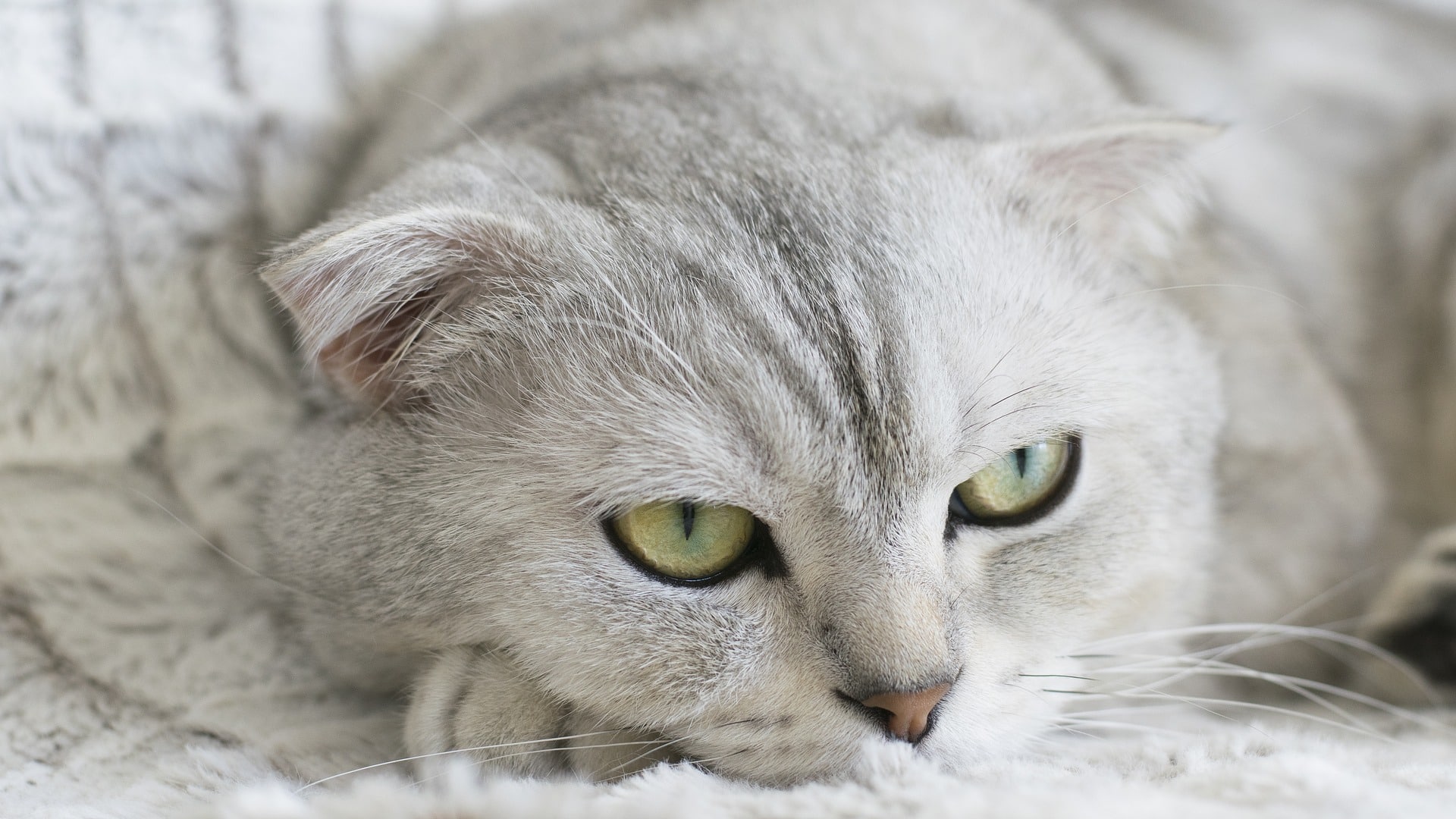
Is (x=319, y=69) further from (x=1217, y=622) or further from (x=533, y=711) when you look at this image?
(x=1217, y=622)

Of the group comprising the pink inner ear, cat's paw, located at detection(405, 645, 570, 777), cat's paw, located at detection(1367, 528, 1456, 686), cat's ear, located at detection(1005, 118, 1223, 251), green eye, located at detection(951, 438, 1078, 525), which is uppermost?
cat's ear, located at detection(1005, 118, 1223, 251)

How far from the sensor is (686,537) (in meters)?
0.99

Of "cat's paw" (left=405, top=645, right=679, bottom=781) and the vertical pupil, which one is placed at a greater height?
the vertical pupil

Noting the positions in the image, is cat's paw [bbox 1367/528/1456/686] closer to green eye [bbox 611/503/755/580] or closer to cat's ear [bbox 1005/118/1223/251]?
cat's ear [bbox 1005/118/1223/251]

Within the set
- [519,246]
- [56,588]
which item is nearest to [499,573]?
[519,246]

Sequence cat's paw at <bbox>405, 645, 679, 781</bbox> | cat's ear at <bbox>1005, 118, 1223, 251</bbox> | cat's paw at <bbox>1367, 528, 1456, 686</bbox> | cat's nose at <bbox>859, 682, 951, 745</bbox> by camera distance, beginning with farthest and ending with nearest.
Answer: cat's paw at <bbox>1367, 528, 1456, 686</bbox>
cat's ear at <bbox>1005, 118, 1223, 251</bbox>
cat's paw at <bbox>405, 645, 679, 781</bbox>
cat's nose at <bbox>859, 682, 951, 745</bbox>

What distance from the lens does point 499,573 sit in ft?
3.33

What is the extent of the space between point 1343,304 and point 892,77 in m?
0.90

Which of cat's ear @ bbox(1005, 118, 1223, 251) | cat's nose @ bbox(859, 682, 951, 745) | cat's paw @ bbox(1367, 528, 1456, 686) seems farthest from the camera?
cat's paw @ bbox(1367, 528, 1456, 686)

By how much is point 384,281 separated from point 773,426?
39 cm

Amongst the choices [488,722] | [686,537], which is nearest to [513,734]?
[488,722]

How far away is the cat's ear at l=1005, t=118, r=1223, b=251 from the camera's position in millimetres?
1131

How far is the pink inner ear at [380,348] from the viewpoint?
1.09 m

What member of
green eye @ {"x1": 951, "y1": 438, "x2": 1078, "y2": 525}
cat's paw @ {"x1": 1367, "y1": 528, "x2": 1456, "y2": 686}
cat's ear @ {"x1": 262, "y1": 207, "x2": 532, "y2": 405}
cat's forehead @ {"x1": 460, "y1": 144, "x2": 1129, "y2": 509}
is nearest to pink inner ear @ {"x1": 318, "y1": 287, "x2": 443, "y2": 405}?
cat's ear @ {"x1": 262, "y1": 207, "x2": 532, "y2": 405}
